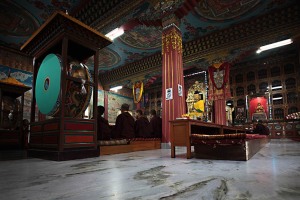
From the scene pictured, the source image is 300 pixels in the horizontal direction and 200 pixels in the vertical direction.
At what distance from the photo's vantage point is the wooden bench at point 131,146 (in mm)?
3974

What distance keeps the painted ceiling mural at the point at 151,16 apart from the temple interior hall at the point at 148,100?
0.05m

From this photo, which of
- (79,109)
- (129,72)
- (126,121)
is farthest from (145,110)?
(79,109)

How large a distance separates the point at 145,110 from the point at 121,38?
27.1 ft

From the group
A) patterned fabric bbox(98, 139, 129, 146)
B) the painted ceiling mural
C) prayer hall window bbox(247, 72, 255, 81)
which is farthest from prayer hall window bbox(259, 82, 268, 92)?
patterned fabric bbox(98, 139, 129, 146)

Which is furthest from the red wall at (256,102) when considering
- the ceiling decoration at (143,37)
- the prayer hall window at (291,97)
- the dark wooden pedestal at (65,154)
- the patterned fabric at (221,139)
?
the dark wooden pedestal at (65,154)

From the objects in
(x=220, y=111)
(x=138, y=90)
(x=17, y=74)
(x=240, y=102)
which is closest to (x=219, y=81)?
(x=220, y=111)

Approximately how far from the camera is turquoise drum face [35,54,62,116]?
322 centimetres

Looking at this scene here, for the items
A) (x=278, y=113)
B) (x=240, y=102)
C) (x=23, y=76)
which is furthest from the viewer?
(x=240, y=102)

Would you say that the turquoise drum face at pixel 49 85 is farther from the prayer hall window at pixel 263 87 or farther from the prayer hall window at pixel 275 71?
the prayer hall window at pixel 275 71

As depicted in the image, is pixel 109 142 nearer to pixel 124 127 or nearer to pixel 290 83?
pixel 124 127

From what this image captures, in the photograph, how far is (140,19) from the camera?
25.2 feet

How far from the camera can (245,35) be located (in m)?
8.75

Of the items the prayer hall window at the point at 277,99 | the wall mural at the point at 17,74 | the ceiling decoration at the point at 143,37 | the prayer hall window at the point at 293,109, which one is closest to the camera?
the ceiling decoration at the point at 143,37

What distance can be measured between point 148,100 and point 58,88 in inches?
549
